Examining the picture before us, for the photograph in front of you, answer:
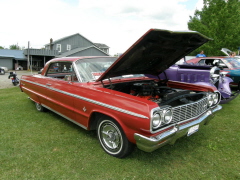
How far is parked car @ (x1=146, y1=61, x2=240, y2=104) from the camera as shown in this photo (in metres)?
5.16

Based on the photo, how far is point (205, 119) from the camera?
2902 millimetres

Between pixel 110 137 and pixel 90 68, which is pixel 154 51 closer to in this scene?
pixel 90 68

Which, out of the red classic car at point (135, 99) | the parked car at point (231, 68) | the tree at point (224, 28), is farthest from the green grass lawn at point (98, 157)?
the tree at point (224, 28)

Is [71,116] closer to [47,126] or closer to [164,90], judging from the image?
[47,126]

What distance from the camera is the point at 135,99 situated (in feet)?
7.73

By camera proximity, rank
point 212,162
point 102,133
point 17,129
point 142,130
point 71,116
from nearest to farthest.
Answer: point 142,130
point 212,162
point 102,133
point 71,116
point 17,129

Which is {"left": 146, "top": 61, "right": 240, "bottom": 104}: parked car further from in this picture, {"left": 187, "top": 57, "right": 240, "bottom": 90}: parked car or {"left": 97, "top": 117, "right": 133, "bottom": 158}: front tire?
{"left": 97, "top": 117, "right": 133, "bottom": 158}: front tire

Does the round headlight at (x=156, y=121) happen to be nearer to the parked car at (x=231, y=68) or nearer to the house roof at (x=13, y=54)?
the parked car at (x=231, y=68)

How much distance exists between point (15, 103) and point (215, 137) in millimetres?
Result: 5823

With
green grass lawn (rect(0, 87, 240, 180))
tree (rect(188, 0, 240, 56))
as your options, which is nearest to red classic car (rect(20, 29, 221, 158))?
green grass lawn (rect(0, 87, 240, 180))

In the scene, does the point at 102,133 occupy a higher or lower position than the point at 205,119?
lower

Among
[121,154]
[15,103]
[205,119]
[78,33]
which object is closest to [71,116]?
[121,154]

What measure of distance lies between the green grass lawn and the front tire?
0.11m

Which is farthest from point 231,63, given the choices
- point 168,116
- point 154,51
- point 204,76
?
point 168,116
